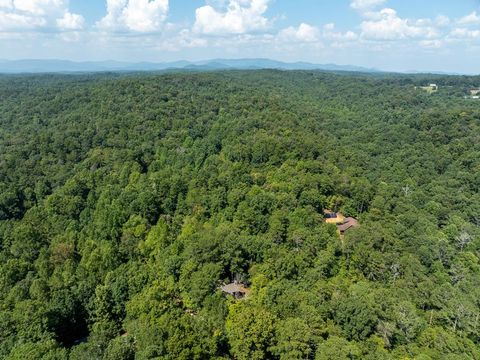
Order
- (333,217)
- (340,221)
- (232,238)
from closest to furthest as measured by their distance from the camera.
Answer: (232,238), (340,221), (333,217)

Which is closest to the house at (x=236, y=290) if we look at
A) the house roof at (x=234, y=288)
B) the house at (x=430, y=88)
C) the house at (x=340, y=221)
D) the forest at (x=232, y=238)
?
the house roof at (x=234, y=288)

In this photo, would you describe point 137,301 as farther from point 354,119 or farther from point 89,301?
point 354,119

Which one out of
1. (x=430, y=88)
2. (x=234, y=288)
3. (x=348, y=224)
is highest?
(x=430, y=88)

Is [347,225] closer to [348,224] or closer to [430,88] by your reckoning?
[348,224]

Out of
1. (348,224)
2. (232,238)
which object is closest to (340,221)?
(348,224)

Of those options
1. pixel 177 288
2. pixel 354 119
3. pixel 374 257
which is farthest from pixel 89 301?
pixel 354 119

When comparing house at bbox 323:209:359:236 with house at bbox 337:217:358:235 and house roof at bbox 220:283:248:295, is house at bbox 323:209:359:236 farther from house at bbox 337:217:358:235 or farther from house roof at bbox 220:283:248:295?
house roof at bbox 220:283:248:295
